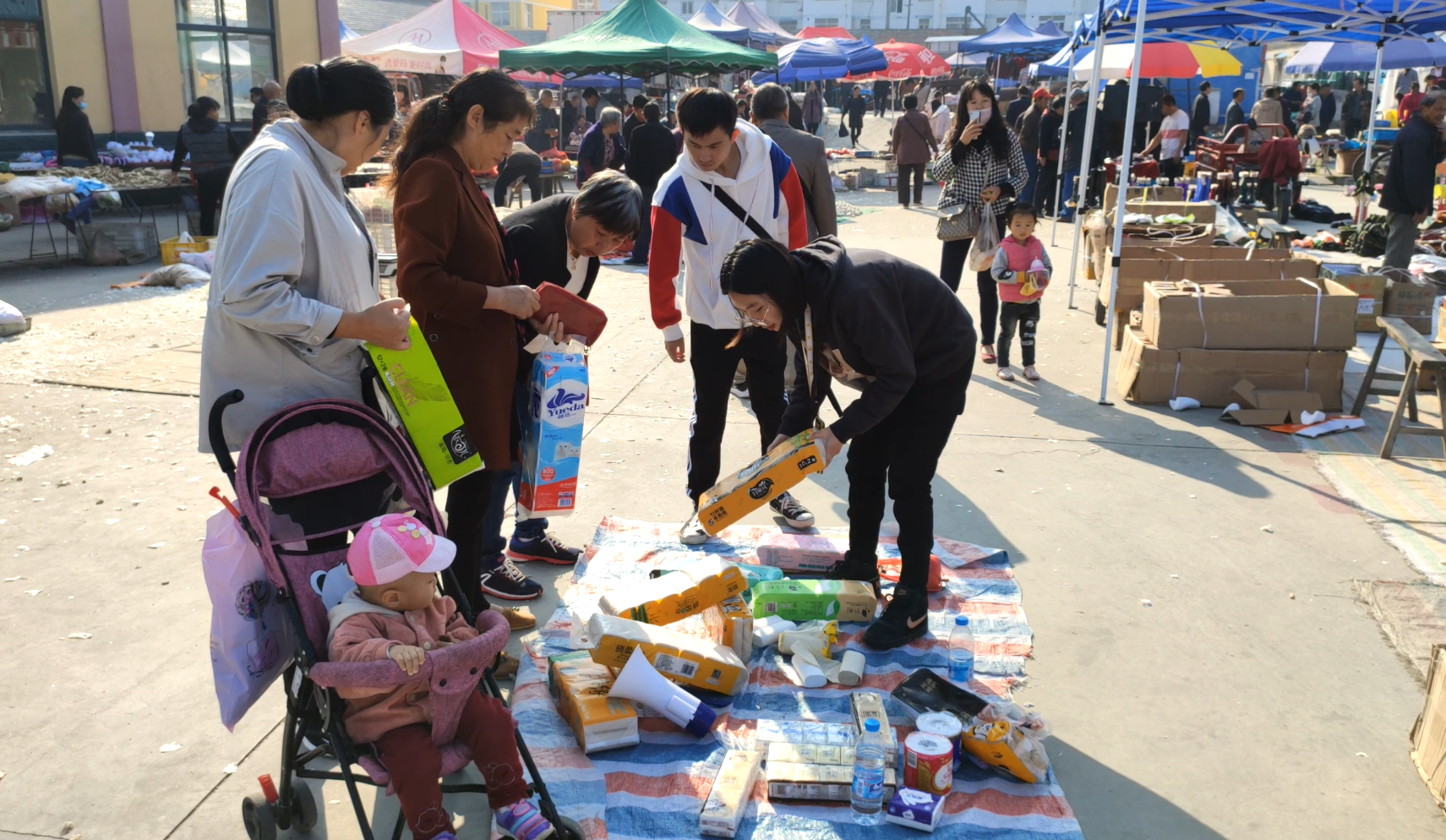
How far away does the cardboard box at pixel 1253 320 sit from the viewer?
650cm

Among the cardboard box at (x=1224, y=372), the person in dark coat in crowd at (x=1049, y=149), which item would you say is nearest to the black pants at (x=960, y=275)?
the cardboard box at (x=1224, y=372)

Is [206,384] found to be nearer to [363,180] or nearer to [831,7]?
[363,180]

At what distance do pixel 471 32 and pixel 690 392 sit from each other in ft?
47.9

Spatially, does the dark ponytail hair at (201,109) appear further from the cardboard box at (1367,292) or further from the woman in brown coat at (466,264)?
the cardboard box at (1367,292)

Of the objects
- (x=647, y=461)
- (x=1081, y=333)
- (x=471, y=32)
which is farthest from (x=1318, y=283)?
(x=471, y=32)

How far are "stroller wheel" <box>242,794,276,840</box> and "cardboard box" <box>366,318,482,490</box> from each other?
0.94 meters

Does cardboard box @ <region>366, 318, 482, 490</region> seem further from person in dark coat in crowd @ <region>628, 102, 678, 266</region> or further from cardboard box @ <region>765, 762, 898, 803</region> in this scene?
person in dark coat in crowd @ <region>628, 102, 678, 266</region>

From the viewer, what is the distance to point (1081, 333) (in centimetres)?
886

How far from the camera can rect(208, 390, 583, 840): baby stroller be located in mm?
2543

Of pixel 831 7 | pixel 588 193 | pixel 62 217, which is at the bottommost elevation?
pixel 62 217

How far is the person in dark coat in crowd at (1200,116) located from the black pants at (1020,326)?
48.7 feet

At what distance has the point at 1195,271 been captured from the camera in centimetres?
755

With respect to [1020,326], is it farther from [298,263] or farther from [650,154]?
[298,263]

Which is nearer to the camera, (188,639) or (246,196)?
(246,196)
